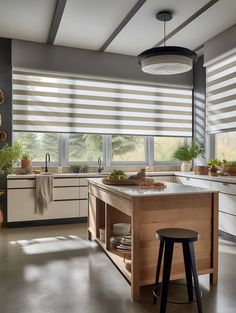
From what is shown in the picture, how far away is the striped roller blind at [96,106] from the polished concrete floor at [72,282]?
6.98 ft

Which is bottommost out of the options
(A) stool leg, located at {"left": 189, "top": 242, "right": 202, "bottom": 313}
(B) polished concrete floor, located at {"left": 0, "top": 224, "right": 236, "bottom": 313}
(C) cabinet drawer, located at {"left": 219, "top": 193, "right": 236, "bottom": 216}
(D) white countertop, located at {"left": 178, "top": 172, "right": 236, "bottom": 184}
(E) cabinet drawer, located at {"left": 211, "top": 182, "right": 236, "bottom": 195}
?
(B) polished concrete floor, located at {"left": 0, "top": 224, "right": 236, "bottom": 313}

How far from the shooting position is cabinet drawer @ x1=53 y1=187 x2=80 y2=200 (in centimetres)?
473

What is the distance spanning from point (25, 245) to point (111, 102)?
9.82 ft

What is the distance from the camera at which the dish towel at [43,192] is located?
15.0 feet

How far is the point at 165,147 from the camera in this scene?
20.0 ft

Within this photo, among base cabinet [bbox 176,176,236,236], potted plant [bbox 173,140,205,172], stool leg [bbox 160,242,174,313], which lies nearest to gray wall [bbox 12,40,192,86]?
potted plant [bbox 173,140,205,172]

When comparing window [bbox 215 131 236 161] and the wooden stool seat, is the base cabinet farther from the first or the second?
the wooden stool seat

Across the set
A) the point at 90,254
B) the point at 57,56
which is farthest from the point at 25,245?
the point at 57,56

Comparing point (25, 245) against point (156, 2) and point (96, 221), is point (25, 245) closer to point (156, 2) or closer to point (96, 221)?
point (96, 221)

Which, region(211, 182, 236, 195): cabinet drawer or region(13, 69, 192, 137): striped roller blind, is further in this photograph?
region(13, 69, 192, 137): striped roller blind

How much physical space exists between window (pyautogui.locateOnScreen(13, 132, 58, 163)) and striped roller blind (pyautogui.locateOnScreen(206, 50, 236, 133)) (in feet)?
9.47

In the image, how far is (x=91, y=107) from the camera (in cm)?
533

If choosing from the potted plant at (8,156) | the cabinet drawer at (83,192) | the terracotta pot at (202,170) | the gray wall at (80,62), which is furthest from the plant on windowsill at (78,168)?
the terracotta pot at (202,170)

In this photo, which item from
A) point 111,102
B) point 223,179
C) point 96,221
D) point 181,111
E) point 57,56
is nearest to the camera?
point 96,221
